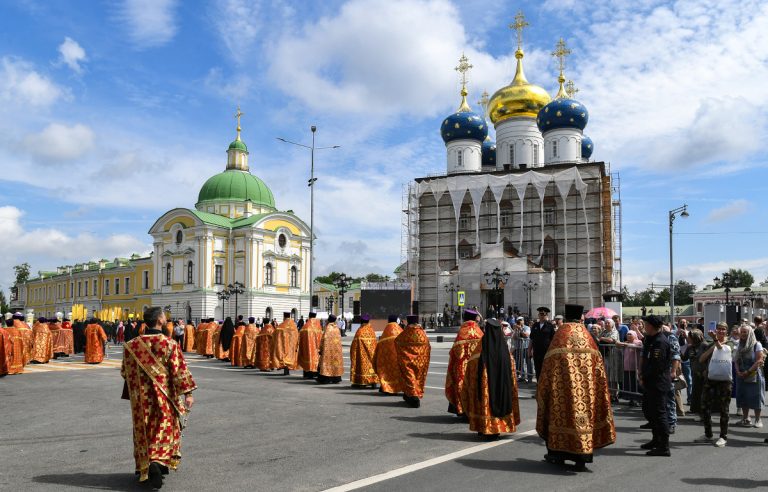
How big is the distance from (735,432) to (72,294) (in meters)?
80.6

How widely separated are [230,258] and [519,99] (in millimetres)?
29087

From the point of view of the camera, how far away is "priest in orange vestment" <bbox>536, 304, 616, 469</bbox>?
6.66 m

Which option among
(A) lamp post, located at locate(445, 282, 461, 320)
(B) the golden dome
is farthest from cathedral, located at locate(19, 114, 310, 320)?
(B) the golden dome

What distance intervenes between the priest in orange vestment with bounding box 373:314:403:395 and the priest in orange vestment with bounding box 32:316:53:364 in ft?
46.7

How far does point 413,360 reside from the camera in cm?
1116

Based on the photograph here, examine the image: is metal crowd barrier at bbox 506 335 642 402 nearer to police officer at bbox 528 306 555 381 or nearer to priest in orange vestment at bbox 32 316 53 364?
police officer at bbox 528 306 555 381

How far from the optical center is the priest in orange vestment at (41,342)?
21828 millimetres

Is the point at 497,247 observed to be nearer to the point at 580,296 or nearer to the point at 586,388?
the point at 580,296

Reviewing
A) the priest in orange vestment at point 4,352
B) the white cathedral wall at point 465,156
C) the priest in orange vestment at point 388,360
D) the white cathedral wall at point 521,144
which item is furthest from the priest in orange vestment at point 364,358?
the white cathedral wall at point 521,144

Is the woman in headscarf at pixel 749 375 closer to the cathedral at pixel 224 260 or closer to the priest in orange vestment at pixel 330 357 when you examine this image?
the priest in orange vestment at pixel 330 357

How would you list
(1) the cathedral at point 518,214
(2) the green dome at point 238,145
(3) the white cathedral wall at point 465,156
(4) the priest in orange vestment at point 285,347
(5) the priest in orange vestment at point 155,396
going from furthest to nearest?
(2) the green dome at point 238,145 → (3) the white cathedral wall at point 465,156 → (1) the cathedral at point 518,214 → (4) the priest in orange vestment at point 285,347 → (5) the priest in orange vestment at point 155,396

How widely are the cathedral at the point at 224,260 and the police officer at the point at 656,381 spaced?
47.5m

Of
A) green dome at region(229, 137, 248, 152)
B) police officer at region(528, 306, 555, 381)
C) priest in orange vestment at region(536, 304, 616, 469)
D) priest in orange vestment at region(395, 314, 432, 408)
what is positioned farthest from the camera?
green dome at region(229, 137, 248, 152)

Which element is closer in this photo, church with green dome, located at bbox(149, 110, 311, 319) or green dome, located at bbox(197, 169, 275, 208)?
church with green dome, located at bbox(149, 110, 311, 319)
